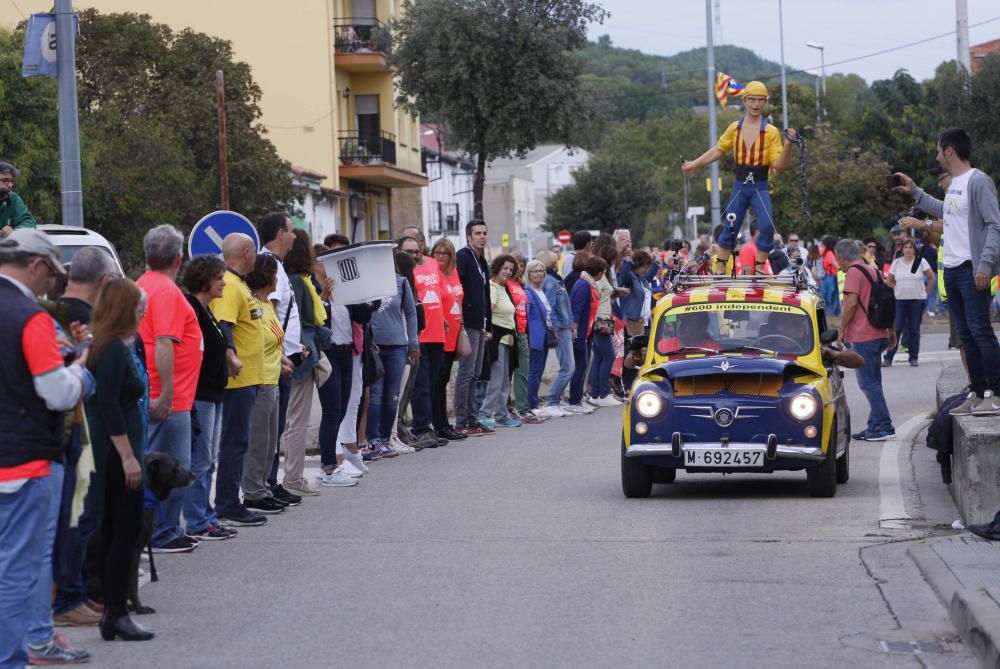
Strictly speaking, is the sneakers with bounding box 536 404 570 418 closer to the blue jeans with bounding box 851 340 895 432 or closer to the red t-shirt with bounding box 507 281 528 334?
the red t-shirt with bounding box 507 281 528 334

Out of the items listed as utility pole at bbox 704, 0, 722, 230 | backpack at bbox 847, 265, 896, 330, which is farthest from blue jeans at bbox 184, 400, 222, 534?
utility pole at bbox 704, 0, 722, 230

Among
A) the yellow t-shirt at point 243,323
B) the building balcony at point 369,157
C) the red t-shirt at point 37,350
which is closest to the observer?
the red t-shirt at point 37,350

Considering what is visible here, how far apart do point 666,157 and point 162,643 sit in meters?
133

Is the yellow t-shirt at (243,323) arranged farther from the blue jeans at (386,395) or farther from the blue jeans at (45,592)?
the blue jeans at (386,395)

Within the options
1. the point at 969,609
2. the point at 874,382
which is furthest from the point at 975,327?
the point at 969,609

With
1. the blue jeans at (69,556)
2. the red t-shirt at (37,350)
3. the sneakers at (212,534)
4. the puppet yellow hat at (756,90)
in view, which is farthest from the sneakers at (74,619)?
the puppet yellow hat at (756,90)

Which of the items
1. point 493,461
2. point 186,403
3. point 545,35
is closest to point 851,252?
point 493,461

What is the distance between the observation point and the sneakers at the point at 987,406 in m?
11.9

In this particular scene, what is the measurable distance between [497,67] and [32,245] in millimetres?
39920

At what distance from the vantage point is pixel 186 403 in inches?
400

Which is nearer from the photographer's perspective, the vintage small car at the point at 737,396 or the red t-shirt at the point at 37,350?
the red t-shirt at the point at 37,350

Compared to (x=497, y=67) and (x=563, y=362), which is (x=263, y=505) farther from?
(x=497, y=67)

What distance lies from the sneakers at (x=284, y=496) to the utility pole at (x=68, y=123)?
515cm

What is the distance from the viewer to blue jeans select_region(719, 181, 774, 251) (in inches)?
665
